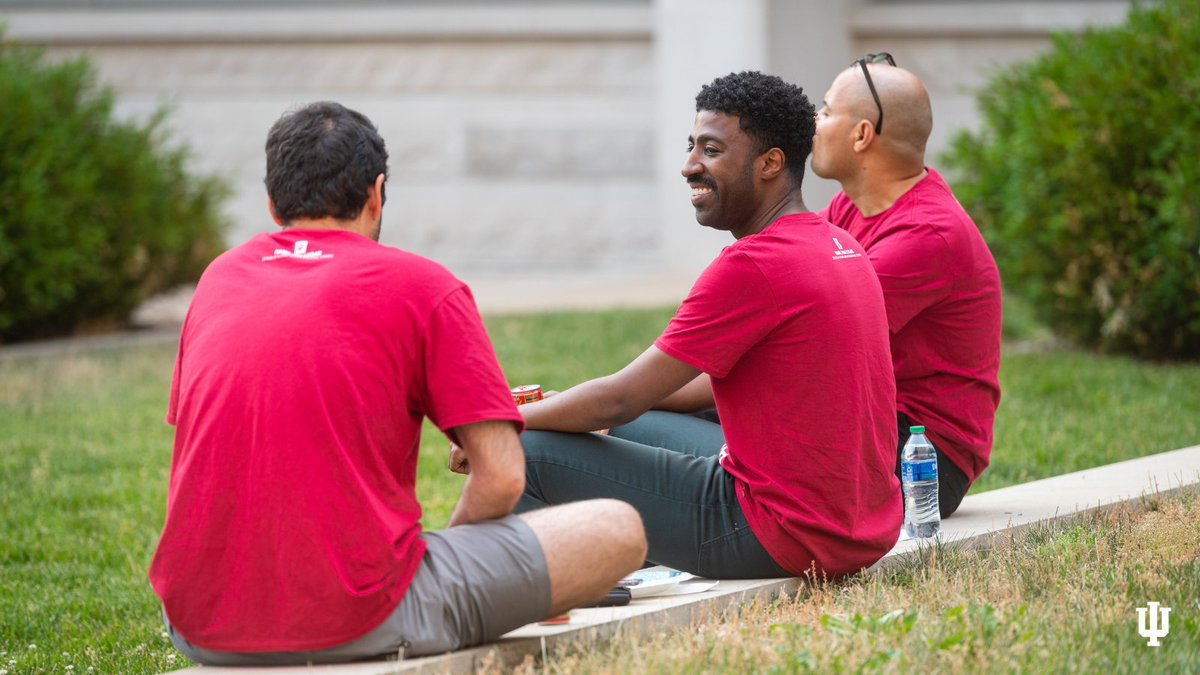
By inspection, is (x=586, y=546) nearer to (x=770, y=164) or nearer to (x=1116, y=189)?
(x=770, y=164)

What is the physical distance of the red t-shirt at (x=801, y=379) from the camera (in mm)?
3771

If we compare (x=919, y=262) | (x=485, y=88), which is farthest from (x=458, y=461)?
(x=485, y=88)

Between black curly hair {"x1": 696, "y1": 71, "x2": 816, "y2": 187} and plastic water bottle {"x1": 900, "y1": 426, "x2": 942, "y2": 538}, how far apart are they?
105cm

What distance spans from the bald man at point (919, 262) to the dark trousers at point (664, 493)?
32.2 inches

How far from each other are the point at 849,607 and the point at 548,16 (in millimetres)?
11831

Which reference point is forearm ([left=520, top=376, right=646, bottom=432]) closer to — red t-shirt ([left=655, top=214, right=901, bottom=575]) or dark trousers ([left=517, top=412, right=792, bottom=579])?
dark trousers ([left=517, top=412, right=792, bottom=579])

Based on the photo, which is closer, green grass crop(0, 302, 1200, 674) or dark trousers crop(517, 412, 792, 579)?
dark trousers crop(517, 412, 792, 579)

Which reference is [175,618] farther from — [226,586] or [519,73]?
[519,73]

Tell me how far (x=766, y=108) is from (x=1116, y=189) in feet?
17.9

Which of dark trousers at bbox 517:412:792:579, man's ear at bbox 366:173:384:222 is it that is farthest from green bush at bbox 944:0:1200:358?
man's ear at bbox 366:173:384:222

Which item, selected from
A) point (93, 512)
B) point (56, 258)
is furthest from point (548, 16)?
point (93, 512)

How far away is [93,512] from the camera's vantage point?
637 cm

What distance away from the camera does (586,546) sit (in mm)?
3459

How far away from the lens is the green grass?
15.0ft
